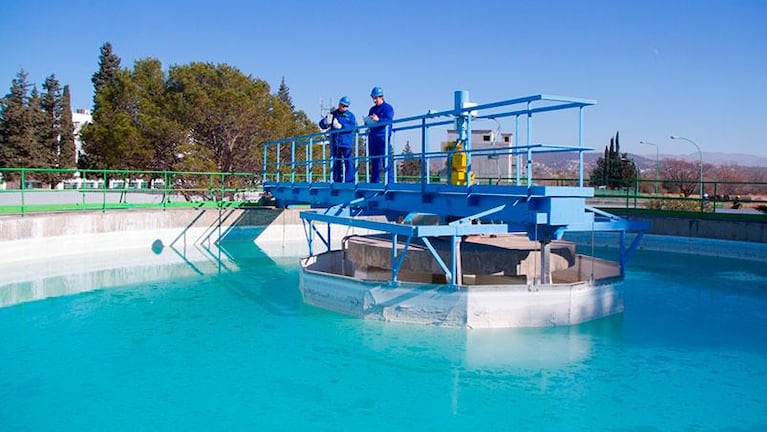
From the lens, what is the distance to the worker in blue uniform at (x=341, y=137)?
42.8 ft

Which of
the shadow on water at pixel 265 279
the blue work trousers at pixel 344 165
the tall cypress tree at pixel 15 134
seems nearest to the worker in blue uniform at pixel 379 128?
the blue work trousers at pixel 344 165

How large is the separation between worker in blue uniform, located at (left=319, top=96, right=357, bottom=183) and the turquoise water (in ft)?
12.0

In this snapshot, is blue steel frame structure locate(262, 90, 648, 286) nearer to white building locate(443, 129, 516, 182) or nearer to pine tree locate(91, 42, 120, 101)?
white building locate(443, 129, 516, 182)

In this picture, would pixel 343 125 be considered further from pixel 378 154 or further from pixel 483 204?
pixel 483 204

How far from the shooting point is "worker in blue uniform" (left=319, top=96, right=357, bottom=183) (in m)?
13.1

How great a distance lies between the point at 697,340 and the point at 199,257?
12285 millimetres

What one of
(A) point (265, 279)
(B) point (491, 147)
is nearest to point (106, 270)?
(A) point (265, 279)

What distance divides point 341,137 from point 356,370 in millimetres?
7091

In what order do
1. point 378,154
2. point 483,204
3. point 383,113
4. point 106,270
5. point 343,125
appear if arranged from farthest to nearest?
point 106,270
point 343,125
point 378,154
point 383,113
point 483,204

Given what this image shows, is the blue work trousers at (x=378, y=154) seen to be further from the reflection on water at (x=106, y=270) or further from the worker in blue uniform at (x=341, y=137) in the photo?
the reflection on water at (x=106, y=270)

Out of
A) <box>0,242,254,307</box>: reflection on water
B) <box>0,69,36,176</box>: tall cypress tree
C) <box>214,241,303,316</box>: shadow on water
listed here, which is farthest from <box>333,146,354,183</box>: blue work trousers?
<box>0,69,36,176</box>: tall cypress tree

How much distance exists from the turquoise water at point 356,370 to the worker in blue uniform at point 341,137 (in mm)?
3667

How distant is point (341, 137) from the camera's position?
13570 mm

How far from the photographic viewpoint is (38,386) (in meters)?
6.77
